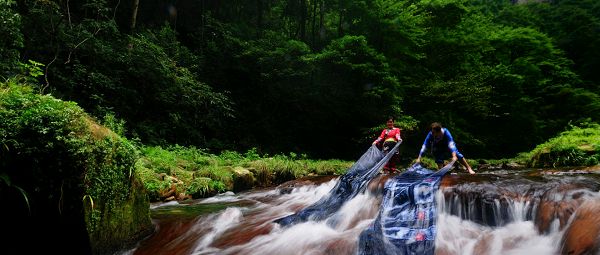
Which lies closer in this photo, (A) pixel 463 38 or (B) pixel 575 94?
(A) pixel 463 38

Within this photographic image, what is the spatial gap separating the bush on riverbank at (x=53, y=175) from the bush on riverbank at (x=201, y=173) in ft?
8.06

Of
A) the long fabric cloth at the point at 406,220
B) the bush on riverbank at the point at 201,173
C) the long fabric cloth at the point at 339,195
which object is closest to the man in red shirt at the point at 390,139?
the long fabric cloth at the point at 339,195

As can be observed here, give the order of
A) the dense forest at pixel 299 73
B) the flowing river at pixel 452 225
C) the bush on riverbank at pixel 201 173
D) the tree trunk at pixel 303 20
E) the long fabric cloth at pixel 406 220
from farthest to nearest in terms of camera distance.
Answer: the tree trunk at pixel 303 20 < the dense forest at pixel 299 73 < the bush on riverbank at pixel 201 173 < the flowing river at pixel 452 225 < the long fabric cloth at pixel 406 220

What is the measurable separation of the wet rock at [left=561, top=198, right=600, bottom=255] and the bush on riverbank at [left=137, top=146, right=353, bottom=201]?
5870 mm

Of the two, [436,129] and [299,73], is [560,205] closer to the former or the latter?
[436,129]

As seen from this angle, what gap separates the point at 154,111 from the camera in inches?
558

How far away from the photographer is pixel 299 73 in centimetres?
1619

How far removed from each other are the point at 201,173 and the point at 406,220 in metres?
6.34

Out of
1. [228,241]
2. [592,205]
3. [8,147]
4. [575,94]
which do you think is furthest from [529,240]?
[575,94]

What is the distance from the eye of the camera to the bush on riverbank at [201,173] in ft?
25.6

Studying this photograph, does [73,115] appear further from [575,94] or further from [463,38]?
[575,94]

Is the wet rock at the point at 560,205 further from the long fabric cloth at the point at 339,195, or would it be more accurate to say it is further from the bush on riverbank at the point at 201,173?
the bush on riverbank at the point at 201,173

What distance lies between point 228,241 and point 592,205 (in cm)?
414

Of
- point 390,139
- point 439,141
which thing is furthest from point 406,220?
point 390,139
